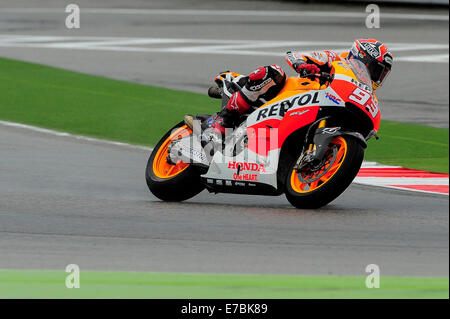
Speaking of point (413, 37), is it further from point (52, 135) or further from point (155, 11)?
point (52, 135)

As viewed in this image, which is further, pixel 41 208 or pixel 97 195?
pixel 97 195

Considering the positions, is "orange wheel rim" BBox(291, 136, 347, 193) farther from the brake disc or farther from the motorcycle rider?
the motorcycle rider

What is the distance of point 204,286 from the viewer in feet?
20.6

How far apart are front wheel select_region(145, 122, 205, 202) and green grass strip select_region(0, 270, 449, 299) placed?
246 cm

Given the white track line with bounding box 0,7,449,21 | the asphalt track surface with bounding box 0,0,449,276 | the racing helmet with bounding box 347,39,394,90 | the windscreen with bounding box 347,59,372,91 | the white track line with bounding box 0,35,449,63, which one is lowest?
the asphalt track surface with bounding box 0,0,449,276

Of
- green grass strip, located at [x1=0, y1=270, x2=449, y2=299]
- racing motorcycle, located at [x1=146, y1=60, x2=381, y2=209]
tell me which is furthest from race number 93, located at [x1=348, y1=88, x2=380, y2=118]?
green grass strip, located at [x1=0, y1=270, x2=449, y2=299]

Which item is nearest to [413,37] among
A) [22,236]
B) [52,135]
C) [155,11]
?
[155,11]

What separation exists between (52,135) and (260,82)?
185 inches

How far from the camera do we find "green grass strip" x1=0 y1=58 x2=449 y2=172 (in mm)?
12602

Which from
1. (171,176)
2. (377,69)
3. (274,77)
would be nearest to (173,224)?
(171,176)

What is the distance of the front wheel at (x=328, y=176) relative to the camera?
8.02 metres

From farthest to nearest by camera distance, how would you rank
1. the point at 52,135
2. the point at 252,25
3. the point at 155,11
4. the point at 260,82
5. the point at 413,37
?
the point at 155,11 < the point at 252,25 < the point at 413,37 < the point at 52,135 < the point at 260,82
